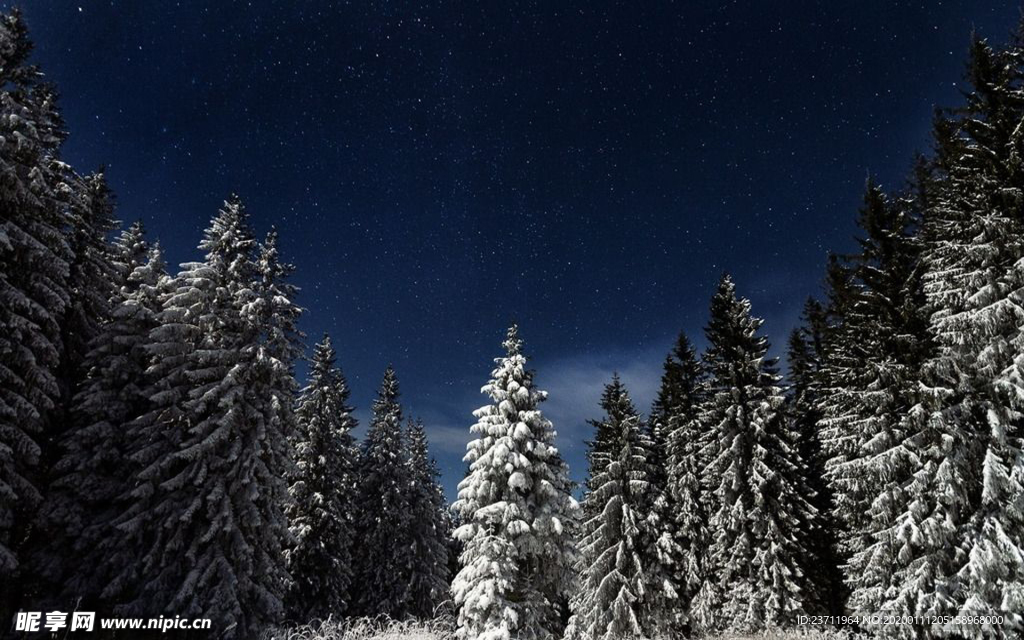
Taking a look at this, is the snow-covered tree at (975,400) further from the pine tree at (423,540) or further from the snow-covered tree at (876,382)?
the pine tree at (423,540)

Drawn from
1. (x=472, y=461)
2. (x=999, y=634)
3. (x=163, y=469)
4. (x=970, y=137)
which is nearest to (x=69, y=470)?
(x=163, y=469)

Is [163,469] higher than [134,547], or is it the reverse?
[163,469]

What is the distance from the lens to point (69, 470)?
20.7 meters

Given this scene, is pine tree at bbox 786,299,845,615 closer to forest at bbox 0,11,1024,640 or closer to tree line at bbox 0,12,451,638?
forest at bbox 0,11,1024,640

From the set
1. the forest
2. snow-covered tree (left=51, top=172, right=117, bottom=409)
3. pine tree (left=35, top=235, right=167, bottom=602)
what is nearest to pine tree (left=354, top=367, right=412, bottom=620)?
the forest

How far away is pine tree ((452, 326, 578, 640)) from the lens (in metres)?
19.8

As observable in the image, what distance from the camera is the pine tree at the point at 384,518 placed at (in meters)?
35.4

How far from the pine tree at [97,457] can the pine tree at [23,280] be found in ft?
3.60

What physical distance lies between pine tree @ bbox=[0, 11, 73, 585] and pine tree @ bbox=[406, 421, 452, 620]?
869 inches

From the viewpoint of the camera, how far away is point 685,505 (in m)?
29.5

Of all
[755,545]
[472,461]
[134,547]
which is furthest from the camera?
[755,545]

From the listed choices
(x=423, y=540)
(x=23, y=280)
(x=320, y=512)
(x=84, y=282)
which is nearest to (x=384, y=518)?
(x=423, y=540)

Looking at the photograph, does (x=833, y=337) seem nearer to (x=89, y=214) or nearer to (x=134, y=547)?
(x=134, y=547)

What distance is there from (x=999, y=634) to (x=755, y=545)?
33.9 feet
